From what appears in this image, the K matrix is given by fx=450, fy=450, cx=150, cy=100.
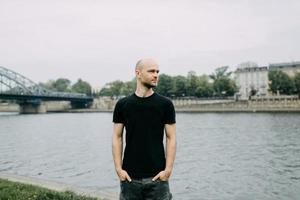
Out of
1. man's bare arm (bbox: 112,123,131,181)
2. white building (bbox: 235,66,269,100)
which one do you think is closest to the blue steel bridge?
white building (bbox: 235,66,269,100)

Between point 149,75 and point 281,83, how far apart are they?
12678 cm

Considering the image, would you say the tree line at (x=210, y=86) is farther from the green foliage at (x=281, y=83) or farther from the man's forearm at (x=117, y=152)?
the man's forearm at (x=117, y=152)

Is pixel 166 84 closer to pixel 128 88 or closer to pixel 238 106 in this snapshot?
pixel 128 88

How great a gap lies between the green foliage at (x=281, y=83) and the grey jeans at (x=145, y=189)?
126m

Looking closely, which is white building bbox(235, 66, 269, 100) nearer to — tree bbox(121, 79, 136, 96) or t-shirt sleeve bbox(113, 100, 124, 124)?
tree bbox(121, 79, 136, 96)

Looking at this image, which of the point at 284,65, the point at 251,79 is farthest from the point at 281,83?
the point at 284,65

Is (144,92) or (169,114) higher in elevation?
(144,92)

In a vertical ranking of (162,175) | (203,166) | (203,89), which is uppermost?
(203,89)

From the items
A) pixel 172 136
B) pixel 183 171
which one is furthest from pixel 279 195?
pixel 172 136

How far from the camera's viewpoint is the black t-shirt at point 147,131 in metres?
5.55

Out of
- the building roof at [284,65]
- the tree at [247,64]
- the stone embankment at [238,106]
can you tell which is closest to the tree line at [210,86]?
the stone embankment at [238,106]

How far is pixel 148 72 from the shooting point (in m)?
5.60

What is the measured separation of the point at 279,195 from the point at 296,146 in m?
18.1

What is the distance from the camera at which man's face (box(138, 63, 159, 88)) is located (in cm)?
558
